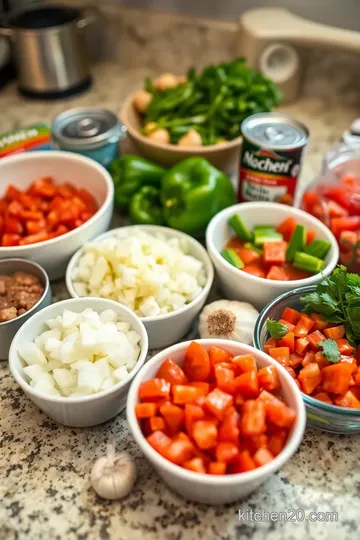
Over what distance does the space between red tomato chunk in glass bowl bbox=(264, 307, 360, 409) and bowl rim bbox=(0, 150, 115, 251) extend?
55 centimetres

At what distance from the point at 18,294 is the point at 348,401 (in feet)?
2.48

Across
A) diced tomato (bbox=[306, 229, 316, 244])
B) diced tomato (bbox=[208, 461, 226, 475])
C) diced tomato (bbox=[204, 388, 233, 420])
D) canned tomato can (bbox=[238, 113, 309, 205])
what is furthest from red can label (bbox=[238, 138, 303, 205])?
diced tomato (bbox=[208, 461, 226, 475])

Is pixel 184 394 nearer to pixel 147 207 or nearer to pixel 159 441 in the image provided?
pixel 159 441

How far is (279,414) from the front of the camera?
34.8 inches

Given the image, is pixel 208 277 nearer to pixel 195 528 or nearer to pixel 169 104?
pixel 195 528

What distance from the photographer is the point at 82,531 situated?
886mm

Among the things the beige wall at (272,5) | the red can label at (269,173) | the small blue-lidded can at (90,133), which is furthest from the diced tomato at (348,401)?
the beige wall at (272,5)

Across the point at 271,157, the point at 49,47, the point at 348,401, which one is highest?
the point at 49,47

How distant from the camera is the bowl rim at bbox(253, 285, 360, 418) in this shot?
3.07 ft

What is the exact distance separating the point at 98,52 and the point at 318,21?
0.94 metres

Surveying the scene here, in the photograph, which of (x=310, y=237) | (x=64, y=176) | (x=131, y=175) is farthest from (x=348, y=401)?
(x=64, y=176)

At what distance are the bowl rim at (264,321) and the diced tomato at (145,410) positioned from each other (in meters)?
0.26

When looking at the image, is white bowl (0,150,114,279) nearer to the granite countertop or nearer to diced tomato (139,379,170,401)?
the granite countertop

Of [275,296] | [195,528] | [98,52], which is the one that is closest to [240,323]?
[275,296]
